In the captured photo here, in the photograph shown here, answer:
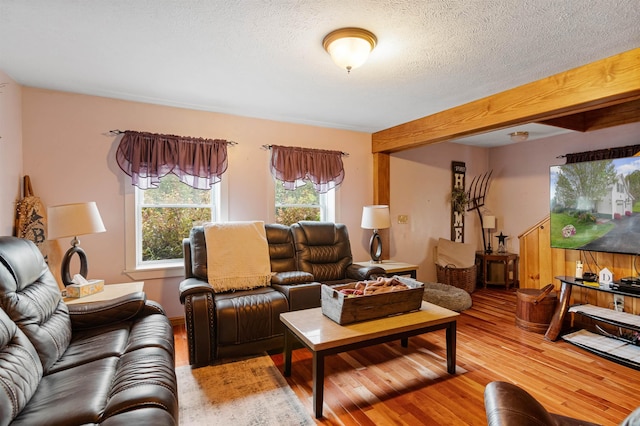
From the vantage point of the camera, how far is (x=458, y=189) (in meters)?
5.48

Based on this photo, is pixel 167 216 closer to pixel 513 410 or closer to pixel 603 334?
pixel 513 410

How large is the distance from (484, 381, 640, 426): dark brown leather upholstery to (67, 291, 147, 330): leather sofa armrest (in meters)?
2.20

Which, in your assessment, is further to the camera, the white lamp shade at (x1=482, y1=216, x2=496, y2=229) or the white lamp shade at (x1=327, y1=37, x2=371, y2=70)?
the white lamp shade at (x1=482, y1=216, x2=496, y2=229)

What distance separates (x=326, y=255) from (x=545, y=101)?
2.50 meters

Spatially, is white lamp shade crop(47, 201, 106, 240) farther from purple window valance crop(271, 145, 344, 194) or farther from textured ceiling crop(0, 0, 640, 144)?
purple window valance crop(271, 145, 344, 194)

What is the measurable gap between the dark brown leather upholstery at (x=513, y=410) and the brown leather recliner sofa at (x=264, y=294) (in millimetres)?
1783

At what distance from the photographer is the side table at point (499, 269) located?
5.05 metres

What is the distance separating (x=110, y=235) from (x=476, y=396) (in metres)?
3.48

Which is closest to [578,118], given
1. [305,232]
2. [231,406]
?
[305,232]

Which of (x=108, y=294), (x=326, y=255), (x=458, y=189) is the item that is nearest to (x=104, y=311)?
(x=108, y=294)

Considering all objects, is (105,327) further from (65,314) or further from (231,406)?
(231,406)

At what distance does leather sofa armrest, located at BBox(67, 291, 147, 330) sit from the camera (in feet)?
6.86

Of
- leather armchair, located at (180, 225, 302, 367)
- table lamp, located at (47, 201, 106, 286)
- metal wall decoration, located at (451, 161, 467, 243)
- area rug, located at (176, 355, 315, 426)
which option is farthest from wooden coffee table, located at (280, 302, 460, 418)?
metal wall decoration, located at (451, 161, 467, 243)

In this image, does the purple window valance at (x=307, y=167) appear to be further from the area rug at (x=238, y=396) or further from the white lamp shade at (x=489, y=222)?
the white lamp shade at (x=489, y=222)
